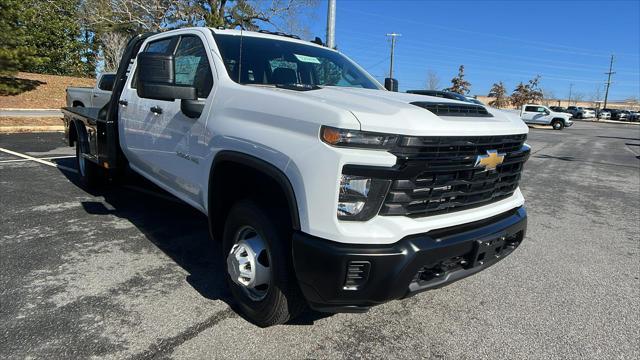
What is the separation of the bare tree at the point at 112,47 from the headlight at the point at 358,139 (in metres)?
28.2

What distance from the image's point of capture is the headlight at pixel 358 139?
7.11ft

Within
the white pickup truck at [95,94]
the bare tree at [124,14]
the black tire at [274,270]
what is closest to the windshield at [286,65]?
the black tire at [274,270]

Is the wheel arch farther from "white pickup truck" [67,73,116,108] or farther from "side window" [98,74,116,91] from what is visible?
"side window" [98,74,116,91]

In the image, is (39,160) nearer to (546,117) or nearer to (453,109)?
(453,109)

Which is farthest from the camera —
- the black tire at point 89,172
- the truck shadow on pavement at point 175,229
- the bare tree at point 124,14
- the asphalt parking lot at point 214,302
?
the bare tree at point 124,14

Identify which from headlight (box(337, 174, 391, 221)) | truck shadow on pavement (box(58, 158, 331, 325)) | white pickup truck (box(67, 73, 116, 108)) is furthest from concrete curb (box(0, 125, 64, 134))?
headlight (box(337, 174, 391, 221))

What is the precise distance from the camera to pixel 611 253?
468 centimetres

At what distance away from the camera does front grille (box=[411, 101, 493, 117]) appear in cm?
250

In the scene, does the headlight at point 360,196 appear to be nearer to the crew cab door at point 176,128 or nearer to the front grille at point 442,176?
the front grille at point 442,176

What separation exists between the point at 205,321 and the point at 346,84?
7.39ft

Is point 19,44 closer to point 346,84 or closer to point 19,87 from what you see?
point 19,87

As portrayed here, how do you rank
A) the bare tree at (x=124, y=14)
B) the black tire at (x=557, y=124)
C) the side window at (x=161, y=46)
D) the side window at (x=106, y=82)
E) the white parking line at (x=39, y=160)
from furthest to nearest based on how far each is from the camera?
the black tire at (x=557, y=124), the bare tree at (x=124, y=14), the side window at (x=106, y=82), the white parking line at (x=39, y=160), the side window at (x=161, y=46)

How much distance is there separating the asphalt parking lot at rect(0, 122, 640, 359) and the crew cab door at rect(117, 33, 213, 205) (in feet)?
2.40

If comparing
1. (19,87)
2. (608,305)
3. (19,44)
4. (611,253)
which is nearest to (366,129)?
(608,305)
